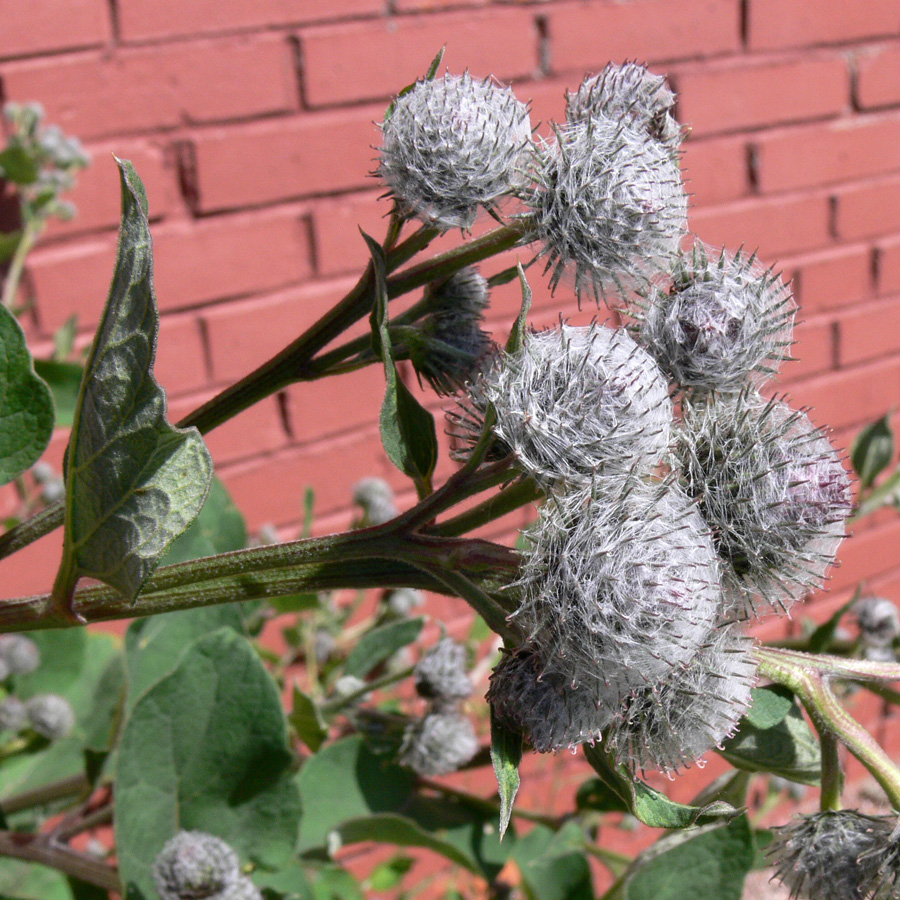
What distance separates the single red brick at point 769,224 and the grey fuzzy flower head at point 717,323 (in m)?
1.70

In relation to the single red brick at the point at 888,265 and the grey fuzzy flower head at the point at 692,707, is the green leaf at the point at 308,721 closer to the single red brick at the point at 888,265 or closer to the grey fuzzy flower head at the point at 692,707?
the grey fuzzy flower head at the point at 692,707

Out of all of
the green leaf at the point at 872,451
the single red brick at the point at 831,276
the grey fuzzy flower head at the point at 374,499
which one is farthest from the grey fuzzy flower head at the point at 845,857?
the single red brick at the point at 831,276

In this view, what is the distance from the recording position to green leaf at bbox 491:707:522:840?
609 mm

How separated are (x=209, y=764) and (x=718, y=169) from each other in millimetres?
2033

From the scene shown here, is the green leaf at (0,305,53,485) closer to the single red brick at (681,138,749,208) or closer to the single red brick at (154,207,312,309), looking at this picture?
the single red brick at (154,207,312,309)

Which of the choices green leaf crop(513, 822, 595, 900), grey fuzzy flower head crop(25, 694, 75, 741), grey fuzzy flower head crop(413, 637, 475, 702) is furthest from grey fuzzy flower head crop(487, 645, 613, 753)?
grey fuzzy flower head crop(25, 694, 75, 741)

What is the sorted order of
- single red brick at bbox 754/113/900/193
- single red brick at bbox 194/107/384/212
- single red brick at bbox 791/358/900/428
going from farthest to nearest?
single red brick at bbox 791/358/900/428, single red brick at bbox 754/113/900/193, single red brick at bbox 194/107/384/212

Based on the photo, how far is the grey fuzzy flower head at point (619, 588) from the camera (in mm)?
622

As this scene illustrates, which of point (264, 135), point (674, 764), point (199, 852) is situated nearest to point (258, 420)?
point (264, 135)

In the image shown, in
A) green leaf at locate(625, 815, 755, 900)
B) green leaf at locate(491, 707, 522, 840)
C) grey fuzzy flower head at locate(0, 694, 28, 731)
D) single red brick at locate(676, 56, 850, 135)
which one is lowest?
grey fuzzy flower head at locate(0, 694, 28, 731)

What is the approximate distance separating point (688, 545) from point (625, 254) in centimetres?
27

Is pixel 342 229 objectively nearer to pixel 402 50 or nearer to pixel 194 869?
pixel 402 50

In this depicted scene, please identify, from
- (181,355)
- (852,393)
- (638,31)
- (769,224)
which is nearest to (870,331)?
(852,393)

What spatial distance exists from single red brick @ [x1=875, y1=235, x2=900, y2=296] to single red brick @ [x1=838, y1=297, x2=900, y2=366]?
40 mm
